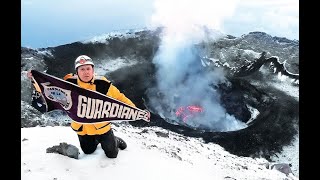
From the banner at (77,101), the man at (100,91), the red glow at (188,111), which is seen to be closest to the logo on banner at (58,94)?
the banner at (77,101)

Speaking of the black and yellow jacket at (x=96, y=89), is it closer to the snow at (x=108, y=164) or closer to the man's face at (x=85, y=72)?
the man's face at (x=85, y=72)

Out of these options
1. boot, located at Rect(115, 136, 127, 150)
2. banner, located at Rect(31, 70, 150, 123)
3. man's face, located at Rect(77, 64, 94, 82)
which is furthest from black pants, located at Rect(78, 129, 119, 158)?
man's face, located at Rect(77, 64, 94, 82)

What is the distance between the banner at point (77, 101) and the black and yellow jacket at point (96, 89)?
227mm

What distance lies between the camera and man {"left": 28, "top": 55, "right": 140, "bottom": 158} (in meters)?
8.82

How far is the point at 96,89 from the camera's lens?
898 cm

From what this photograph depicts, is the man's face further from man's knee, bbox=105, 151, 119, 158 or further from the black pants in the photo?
man's knee, bbox=105, 151, 119, 158

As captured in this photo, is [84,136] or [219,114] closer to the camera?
[84,136]

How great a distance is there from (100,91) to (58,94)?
0.88 m

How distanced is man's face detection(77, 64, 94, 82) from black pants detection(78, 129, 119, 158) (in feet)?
4.38

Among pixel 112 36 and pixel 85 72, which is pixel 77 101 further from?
pixel 112 36

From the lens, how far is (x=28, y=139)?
400 inches
